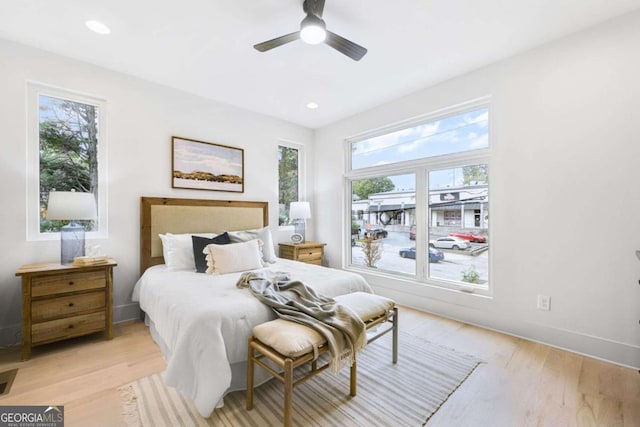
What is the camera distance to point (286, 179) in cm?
456

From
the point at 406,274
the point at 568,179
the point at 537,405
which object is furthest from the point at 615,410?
the point at 406,274

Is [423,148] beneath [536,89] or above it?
beneath

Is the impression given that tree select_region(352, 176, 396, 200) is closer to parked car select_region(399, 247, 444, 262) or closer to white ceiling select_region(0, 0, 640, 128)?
parked car select_region(399, 247, 444, 262)

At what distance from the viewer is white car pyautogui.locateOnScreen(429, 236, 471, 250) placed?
10.3 ft

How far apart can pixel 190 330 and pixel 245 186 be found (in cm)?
262

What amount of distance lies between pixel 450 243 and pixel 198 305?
108 inches

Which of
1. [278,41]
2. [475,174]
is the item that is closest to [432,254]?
[475,174]

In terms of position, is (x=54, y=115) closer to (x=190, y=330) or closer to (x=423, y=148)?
(x=190, y=330)

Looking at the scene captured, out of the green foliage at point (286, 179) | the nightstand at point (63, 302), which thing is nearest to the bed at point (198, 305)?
the nightstand at point (63, 302)

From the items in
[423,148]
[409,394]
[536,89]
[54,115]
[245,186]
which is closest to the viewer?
[409,394]

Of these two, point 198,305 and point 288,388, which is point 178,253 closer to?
point 198,305

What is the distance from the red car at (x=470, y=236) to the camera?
300 centimetres

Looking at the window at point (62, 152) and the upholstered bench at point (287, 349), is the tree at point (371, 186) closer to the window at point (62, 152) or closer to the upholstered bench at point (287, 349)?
the upholstered bench at point (287, 349)

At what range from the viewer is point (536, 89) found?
2.54m
